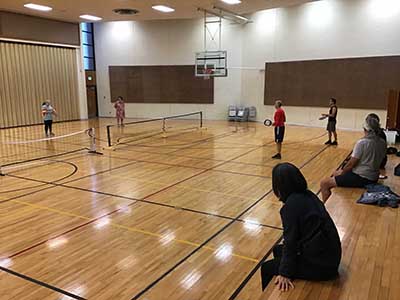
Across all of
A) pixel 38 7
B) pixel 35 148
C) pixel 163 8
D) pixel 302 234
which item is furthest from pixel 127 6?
pixel 302 234

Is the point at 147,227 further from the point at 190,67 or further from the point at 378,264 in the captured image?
the point at 190,67

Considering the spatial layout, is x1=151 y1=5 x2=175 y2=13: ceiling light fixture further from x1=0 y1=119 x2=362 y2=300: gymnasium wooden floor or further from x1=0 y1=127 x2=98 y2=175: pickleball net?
x1=0 y1=119 x2=362 y2=300: gymnasium wooden floor

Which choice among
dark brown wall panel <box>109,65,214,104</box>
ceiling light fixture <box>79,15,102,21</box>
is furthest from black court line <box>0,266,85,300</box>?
dark brown wall panel <box>109,65,214,104</box>

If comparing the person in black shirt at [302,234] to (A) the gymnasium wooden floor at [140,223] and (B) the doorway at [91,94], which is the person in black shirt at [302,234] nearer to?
(A) the gymnasium wooden floor at [140,223]

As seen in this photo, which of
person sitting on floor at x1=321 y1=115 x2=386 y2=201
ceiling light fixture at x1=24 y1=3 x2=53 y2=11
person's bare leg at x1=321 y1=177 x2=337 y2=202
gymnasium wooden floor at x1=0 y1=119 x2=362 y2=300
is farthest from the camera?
ceiling light fixture at x1=24 y1=3 x2=53 y2=11

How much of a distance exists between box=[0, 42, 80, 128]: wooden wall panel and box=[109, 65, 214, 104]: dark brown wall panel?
287 centimetres

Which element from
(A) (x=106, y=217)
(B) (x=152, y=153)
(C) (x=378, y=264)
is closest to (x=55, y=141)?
(B) (x=152, y=153)

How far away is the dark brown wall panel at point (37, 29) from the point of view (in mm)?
16297

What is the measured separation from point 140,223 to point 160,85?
57.1 feet

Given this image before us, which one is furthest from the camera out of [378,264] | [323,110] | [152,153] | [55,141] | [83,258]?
[323,110]

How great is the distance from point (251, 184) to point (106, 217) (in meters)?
3.22

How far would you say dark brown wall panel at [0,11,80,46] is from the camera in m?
16.3

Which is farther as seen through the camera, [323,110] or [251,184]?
[323,110]

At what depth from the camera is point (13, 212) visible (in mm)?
5688
